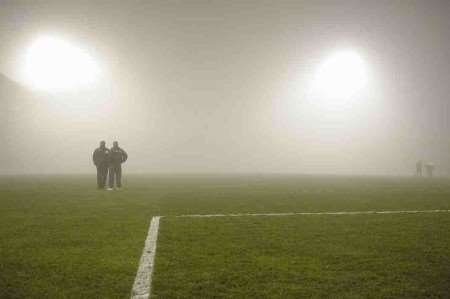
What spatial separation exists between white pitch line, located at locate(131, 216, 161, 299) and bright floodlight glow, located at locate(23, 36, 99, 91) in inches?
2025

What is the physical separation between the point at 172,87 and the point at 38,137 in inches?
769

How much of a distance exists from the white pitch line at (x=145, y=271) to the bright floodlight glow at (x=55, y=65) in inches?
2025

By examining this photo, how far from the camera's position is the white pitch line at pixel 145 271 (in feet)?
9.72

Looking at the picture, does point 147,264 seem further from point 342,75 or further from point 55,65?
point 342,75

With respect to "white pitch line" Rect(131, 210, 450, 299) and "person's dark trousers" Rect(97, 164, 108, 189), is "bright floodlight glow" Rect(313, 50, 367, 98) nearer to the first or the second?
"person's dark trousers" Rect(97, 164, 108, 189)

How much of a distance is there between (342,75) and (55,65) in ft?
128

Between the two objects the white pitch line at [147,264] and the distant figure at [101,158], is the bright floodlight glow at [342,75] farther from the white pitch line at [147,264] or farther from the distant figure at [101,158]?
the white pitch line at [147,264]

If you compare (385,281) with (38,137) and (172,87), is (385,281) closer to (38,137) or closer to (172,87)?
(38,137)

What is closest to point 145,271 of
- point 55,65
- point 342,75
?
point 55,65

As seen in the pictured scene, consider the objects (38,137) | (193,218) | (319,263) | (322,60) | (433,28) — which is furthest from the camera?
(322,60)

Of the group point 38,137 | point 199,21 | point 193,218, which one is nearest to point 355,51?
point 199,21

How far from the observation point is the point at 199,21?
182ft

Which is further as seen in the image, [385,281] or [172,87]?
[172,87]

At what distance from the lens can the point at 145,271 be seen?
3.56 metres
